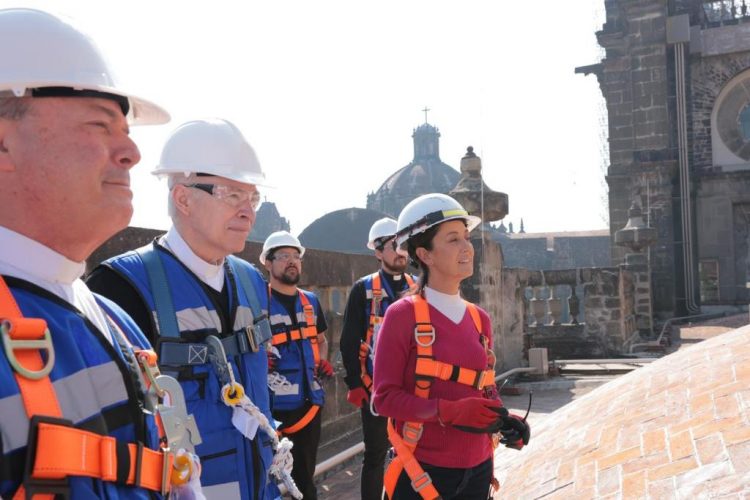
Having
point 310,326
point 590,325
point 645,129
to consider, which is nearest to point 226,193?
point 310,326

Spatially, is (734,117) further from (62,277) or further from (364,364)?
(62,277)

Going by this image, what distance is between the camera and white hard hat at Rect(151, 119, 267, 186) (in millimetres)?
2822

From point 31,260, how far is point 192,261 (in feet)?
4.43

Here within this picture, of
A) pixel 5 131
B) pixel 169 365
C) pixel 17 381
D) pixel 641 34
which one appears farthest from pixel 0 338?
pixel 641 34

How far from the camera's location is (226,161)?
112 inches

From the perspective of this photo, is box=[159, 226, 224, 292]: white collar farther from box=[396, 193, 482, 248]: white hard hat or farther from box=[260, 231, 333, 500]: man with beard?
box=[260, 231, 333, 500]: man with beard

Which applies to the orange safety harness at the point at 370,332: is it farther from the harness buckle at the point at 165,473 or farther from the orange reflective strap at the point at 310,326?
the harness buckle at the point at 165,473

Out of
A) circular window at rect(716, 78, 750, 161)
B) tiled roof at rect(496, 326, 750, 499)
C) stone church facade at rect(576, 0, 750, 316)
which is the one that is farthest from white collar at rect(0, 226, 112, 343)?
circular window at rect(716, 78, 750, 161)

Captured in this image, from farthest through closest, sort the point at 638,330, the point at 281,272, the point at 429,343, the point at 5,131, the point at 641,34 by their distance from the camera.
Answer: the point at 641,34 < the point at 638,330 < the point at 281,272 < the point at 429,343 < the point at 5,131

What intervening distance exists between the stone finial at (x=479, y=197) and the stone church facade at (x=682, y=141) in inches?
512

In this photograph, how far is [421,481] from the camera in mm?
3088

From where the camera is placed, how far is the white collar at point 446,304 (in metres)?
3.34

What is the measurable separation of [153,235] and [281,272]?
1007 mm

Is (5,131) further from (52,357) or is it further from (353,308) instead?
(353,308)
